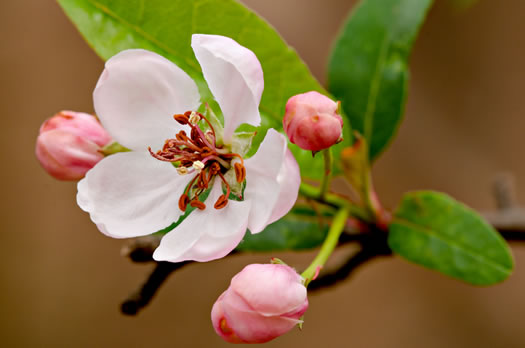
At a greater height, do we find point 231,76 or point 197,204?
point 231,76

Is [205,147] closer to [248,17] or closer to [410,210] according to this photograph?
[248,17]

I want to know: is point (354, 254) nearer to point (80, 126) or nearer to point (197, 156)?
point (197, 156)

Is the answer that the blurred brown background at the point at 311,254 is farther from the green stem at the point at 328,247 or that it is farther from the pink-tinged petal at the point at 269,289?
the pink-tinged petal at the point at 269,289

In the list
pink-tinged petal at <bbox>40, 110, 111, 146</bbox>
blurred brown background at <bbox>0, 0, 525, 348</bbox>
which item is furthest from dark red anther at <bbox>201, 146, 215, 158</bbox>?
blurred brown background at <bbox>0, 0, 525, 348</bbox>

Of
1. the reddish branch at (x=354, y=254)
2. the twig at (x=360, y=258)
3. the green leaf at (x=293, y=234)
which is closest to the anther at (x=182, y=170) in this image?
the reddish branch at (x=354, y=254)

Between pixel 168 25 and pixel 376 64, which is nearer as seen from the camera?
pixel 168 25

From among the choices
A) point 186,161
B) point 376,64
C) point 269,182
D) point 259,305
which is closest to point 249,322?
point 259,305

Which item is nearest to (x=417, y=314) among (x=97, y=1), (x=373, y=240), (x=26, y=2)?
(x=373, y=240)

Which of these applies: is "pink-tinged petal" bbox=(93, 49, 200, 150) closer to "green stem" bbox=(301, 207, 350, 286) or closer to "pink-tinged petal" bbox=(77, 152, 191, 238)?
"pink-tinged petal" bbox=(77, 152, 191, 238)
